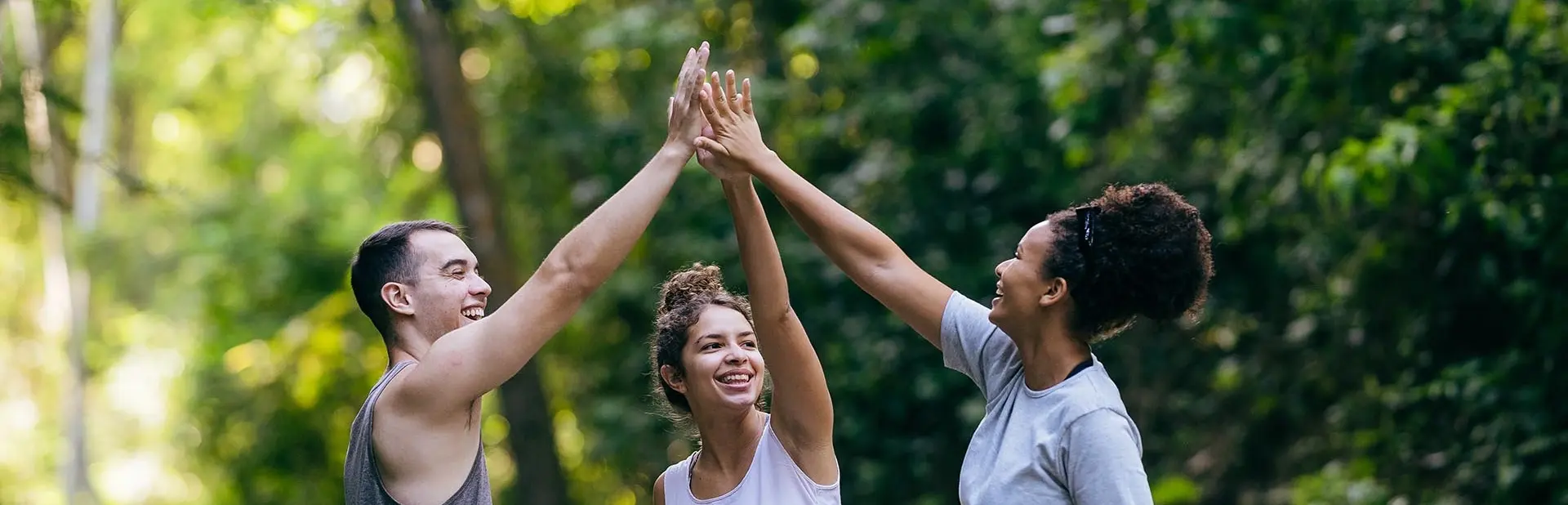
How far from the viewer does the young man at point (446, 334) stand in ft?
9.44

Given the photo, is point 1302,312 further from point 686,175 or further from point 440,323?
point 440,323

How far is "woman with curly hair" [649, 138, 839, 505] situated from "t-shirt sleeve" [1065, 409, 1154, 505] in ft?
2.15

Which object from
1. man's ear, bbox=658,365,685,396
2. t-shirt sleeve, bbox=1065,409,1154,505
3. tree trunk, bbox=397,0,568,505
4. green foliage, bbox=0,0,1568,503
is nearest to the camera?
t-shirt sleeve, bbox=1065,409,1154,505

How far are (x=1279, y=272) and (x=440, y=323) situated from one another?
21.9ft

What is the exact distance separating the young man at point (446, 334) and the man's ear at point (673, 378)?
49 centimetres

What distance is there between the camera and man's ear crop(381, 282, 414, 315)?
3.15 m

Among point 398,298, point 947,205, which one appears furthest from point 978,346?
point 947,205

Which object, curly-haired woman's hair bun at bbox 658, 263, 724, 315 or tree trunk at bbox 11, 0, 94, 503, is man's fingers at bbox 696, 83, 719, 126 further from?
tree trunk at bbox 11, 0, 94, 503

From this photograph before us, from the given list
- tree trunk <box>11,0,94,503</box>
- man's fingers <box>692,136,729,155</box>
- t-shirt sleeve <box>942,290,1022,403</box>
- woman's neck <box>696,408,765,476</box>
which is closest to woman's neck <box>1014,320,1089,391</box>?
t-shirt sleeve <box>942,290,1022,403</box>

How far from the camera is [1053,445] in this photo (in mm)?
2807

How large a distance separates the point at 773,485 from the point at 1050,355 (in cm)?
68

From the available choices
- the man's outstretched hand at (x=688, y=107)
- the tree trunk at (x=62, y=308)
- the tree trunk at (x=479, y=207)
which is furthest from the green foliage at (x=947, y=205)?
the tree trunk at (x=62, y=308)

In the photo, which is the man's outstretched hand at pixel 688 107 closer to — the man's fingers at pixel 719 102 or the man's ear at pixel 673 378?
the man's fingers at pixel 719 102

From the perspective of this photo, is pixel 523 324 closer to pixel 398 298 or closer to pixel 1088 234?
pixel 398 298
